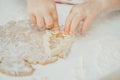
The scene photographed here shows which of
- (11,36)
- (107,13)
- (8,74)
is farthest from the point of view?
(107,13)

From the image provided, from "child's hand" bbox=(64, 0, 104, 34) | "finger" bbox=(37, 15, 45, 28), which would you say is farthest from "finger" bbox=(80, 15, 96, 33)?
"finger" bbox=(37, 15, 45, 28)

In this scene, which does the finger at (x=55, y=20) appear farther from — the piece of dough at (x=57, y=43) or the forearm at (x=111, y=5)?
the forearm at (x=111, y=5)

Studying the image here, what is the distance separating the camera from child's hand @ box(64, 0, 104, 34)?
748mm

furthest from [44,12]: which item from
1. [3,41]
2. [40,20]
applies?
[3,41]

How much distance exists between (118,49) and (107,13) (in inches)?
7.5

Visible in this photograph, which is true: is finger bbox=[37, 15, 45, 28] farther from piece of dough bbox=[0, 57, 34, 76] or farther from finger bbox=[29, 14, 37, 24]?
piece of dough bbox=[0, 57, 34, 76]

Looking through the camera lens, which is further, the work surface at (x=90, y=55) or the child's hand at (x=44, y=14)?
the child's hand at (x=44, y=14)

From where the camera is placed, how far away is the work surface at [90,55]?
63cm

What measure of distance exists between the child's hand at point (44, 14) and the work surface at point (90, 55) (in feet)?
0.15

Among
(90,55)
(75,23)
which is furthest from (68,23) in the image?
(90,55)

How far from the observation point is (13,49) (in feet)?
2.25

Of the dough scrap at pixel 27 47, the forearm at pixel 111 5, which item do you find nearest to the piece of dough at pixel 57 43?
the dough scrap at pixel 27 47

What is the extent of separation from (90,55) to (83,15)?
0.14 metres

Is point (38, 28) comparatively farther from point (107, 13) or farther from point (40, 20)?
point (107, 13)
